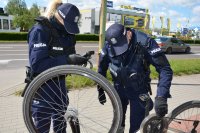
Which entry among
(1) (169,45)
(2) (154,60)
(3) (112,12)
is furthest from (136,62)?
(3) (112,12)

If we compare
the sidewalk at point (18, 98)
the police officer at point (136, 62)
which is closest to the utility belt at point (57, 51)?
the police officer at point (136, 62)

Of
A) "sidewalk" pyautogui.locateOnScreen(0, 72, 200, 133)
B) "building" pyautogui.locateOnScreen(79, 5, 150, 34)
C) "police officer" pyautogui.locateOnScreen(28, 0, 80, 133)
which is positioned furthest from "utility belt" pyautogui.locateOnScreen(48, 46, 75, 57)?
"building" pyautogui.locateOnScreen(79, 5, 150, 34)

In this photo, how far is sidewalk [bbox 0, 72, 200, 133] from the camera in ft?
16.4

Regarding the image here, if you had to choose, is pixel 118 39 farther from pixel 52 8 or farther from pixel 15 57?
pixel 15 57

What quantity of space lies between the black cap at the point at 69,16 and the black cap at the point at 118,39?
0.34 m

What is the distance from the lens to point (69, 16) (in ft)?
9.24

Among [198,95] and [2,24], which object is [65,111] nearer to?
[198,95]

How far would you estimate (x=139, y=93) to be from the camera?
9.84ft

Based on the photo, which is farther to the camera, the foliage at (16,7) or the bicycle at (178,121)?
the foliage at (16,7)

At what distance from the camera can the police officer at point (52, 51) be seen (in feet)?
9.14

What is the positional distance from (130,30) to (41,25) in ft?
2.81

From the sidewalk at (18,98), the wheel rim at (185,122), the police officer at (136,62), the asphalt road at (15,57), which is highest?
the police officer at (136,62)

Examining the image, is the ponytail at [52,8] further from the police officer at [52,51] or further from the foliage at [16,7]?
the foliage at [16,7]

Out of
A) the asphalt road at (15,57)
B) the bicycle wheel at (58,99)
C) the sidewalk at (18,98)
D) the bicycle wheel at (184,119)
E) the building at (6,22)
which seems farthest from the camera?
the building at (6,22)
